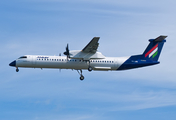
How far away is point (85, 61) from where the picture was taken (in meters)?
38.9

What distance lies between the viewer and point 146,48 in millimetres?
40969

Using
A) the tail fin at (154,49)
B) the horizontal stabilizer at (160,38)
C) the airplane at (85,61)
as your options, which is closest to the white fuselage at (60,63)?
the airplane at (85,61)

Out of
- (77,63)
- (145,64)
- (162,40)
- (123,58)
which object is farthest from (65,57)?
(162,40)

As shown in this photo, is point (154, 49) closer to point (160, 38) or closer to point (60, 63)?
point (160, 38)

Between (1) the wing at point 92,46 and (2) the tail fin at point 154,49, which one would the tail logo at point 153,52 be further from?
(1) the wing at point 92,46

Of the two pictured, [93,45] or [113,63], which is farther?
[113,63]

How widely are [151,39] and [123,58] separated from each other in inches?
180

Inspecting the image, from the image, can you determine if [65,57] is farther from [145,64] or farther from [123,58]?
[145,64]

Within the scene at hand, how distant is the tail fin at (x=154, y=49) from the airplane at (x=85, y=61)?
8.4 inches

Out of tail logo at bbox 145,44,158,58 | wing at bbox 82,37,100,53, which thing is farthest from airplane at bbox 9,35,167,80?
tail logo at bbox 145,44,158,58

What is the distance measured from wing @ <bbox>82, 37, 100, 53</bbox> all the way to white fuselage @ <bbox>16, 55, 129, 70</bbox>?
64.0 inches

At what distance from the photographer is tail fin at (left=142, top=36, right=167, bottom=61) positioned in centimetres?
4050

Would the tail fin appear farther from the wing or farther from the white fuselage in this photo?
the wing

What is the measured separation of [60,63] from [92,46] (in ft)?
14.9
